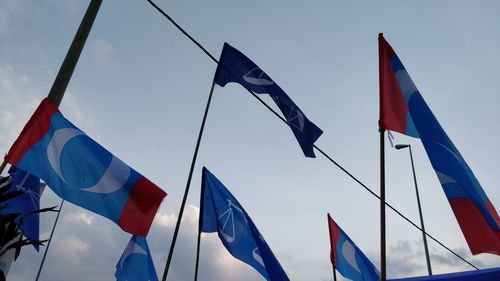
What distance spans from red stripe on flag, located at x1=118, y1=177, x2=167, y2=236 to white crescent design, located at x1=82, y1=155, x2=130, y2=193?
276mm

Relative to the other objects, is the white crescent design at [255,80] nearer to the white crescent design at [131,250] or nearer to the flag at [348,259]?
the flag at [348,259]

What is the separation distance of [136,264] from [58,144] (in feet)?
24.7

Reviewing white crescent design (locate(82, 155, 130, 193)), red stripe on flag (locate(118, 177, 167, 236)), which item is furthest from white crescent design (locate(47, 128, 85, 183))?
red stripe on flag (locate(118, 177, 167, 236))

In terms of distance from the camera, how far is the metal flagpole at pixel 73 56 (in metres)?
5.82

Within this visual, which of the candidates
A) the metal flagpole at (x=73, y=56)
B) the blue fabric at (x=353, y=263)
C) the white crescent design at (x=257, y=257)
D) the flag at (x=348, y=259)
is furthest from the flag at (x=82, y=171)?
the blue fabric at (x=353, y=263)

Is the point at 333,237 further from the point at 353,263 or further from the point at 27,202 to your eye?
the point at 27,202

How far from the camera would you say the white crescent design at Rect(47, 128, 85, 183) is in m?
6.04

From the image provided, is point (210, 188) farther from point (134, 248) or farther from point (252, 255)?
point (134, 248)

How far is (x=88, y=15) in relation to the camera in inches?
269

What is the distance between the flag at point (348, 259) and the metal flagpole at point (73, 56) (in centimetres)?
997

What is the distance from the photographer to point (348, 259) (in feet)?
42.0

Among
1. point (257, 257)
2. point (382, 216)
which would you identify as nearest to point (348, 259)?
point (257, 257)

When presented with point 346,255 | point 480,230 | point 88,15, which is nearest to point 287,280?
point 346,255

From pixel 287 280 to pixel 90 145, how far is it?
19.7 feet
